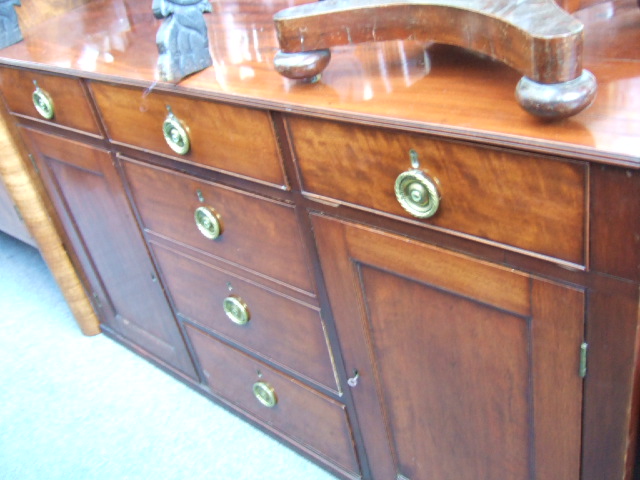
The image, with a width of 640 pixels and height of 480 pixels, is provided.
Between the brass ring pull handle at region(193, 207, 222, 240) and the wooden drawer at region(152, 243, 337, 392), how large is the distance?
0.08 metres

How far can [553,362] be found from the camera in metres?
0.57

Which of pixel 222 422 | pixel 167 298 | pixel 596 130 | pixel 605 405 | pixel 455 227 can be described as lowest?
pixel 222 422

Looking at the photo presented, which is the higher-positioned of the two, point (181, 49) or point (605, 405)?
point (181, 49)

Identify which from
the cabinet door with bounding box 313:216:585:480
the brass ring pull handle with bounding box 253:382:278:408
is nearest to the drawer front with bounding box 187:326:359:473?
the brass ring pull handle with bounding box 253:382:278:408

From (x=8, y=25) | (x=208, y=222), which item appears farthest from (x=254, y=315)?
(x=8, y=25)

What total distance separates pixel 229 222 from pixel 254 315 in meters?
0.16

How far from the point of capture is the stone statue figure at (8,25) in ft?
3.43

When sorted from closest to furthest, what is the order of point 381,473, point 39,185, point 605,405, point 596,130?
point 596,130, point 605,405, point 381,473, point 39,185

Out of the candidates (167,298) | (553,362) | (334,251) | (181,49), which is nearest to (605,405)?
(553,362)

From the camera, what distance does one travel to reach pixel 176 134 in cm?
79

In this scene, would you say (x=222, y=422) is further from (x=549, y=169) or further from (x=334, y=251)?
(x=549, y=169)

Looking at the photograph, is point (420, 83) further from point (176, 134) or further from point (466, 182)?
point (176, 134)

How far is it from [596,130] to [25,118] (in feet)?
3.22

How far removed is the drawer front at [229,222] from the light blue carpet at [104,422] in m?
0.41
